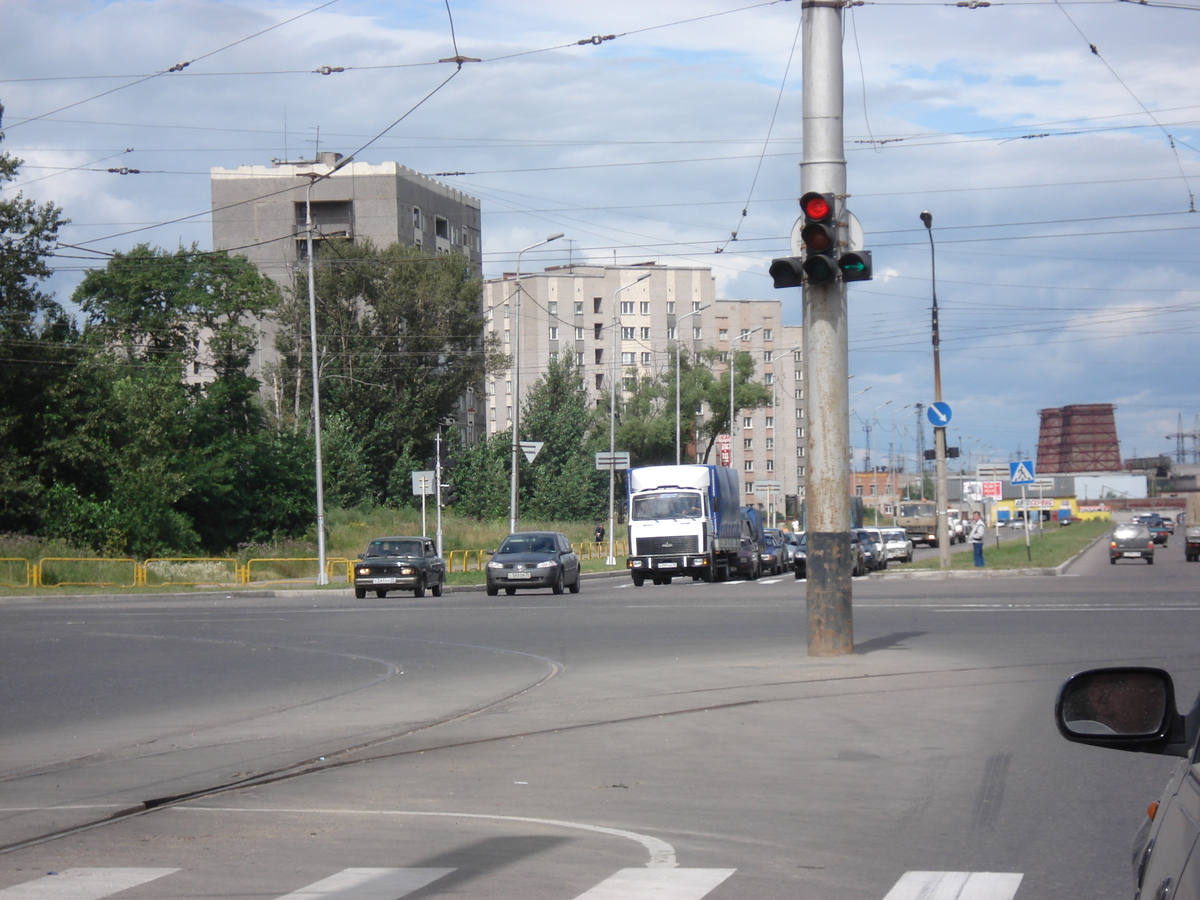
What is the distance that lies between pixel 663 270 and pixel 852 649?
104 meters

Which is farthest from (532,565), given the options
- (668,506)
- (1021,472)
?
(1021,472)

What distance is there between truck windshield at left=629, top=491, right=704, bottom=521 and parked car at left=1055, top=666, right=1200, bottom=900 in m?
37.2

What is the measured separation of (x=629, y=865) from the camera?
600 centimetres

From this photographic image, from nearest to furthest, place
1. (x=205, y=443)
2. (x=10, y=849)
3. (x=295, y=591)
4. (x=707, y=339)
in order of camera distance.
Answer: (x=10, y=849) → (x=295, y=591) → (x=205, y=443) → (x=707, y=339)

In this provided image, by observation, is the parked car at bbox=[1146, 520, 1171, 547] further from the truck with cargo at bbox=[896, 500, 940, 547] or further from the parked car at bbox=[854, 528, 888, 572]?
the parked car at bbox=[854, 528, 888, 572]

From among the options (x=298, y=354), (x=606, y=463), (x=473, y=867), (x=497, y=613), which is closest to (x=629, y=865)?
(x=473, y=867)

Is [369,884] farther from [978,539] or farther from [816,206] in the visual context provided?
[978,539]

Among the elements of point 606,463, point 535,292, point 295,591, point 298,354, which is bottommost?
point 295,591

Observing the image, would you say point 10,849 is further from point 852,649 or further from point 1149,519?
point 1149,519

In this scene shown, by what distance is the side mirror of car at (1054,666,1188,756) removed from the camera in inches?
121

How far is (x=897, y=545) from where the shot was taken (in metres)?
61.8

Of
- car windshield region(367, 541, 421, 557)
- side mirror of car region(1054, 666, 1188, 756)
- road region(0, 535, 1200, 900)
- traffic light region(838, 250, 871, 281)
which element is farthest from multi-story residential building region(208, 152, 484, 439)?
side mirror of car region(1054, 666, 1188, 756)

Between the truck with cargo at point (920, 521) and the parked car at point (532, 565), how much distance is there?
2040 inches

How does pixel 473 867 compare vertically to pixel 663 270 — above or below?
below
